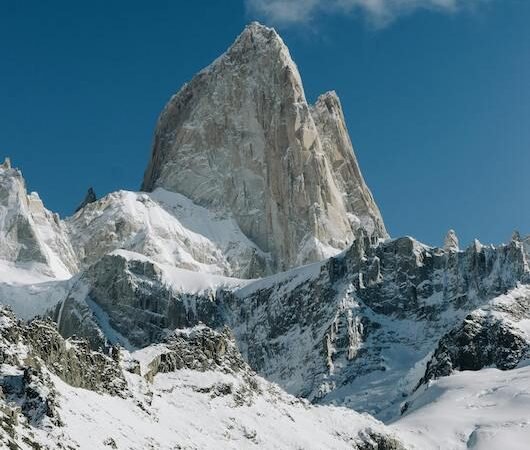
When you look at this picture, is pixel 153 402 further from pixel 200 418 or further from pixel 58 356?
pixel 58 356

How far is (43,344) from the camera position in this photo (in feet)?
470

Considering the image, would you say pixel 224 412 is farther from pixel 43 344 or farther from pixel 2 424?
pixel 2 424

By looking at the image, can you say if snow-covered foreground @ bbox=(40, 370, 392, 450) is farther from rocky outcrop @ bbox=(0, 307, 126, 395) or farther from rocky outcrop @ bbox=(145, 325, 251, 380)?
rocky outcrop @ bbox=(0, 307, 126, 395)

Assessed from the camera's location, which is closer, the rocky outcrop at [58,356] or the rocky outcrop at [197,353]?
the rocky outcrop at [58,356]

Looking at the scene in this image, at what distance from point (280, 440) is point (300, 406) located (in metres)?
18.7

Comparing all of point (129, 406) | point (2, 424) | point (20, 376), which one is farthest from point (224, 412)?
point (2, 424)

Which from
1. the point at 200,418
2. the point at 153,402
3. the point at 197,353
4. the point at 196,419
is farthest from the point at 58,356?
the point at 197,353

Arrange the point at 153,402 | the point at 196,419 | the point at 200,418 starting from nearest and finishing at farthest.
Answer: the point at 153,402 < the point at 196,419 < the point at 200,418

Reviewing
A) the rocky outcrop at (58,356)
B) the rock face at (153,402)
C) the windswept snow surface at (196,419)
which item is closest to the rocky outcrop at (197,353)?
the rock face at (153,402)

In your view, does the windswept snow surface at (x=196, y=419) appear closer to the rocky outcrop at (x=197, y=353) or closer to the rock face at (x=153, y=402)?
the rock face at (x=153, y=402)

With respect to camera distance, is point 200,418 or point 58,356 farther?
point 200,418

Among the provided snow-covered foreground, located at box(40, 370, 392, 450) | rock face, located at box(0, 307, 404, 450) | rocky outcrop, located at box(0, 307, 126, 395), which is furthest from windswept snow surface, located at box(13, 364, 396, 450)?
rocky outcrop, located at box(0, 307, 126, 395)

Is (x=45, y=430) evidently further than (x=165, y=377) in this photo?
No

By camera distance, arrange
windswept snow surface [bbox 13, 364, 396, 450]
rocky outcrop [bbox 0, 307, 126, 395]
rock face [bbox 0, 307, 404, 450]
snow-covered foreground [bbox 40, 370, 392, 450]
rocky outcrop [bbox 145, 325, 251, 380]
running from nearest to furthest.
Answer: rock face [bbox 0, 307, 404, 450], windswept snow surface [bbox 13, 364, 396, 450], snow-covered foreground [bbox 40, 370, 392, 450], rocky outcrop [bbox 0, 307, 126, 395], rocky outcrop [bbox 145, 325, 251, 380]
